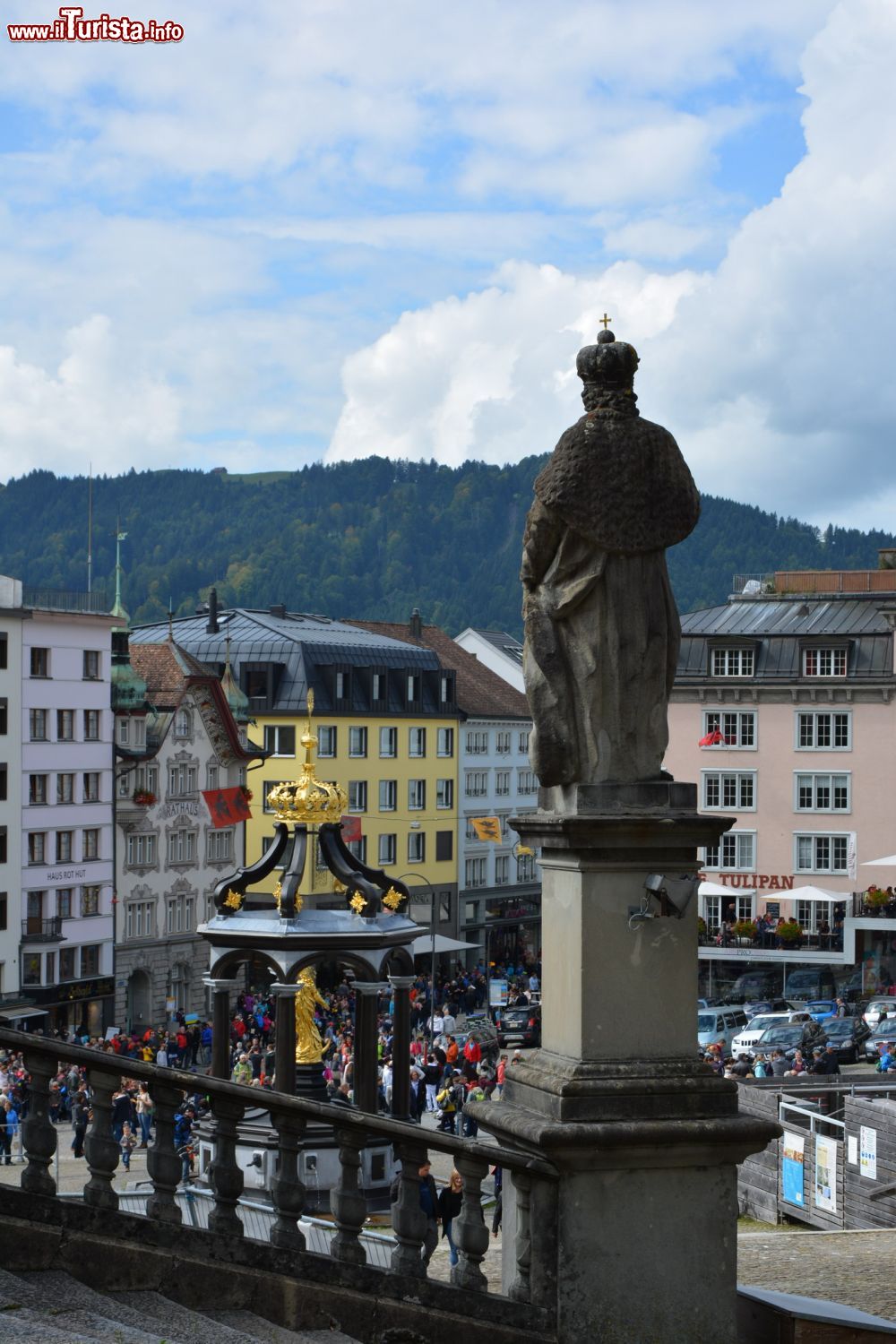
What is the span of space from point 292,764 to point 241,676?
4357mm

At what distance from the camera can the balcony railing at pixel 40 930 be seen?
6438 cm

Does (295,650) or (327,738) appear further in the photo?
(327,738)

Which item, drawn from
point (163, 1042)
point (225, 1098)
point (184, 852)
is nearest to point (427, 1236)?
point (225, 1098)

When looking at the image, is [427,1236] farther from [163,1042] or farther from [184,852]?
[184,852]

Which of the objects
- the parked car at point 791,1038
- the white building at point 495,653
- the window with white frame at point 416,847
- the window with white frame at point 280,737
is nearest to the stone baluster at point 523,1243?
the parked car at point 791,1038

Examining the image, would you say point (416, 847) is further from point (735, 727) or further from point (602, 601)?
point (602, 601)

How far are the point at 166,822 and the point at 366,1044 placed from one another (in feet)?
155

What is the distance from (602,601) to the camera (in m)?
9.30

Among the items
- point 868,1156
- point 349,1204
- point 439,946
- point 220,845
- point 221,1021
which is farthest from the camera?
point 220,845

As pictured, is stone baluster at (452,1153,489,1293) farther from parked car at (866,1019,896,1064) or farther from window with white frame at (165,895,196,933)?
window with white frame at (165,895,196,933)

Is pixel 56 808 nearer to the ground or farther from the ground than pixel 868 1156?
farther from the ground

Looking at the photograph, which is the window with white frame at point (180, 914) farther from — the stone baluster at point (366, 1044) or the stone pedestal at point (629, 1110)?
the stone pedestal at point (629, 1110)

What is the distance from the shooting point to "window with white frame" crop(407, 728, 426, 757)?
307ft

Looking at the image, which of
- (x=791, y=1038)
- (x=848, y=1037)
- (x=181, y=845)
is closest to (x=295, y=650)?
(x=181, y=845)
